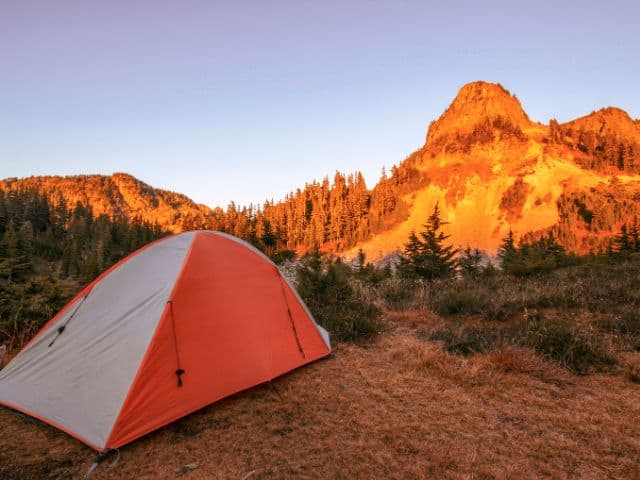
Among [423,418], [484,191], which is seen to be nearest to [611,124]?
[484,191]

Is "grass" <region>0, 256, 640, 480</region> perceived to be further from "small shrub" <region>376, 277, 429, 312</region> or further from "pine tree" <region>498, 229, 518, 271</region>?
"pine tree" <region>498, 229, 518, 271</region>

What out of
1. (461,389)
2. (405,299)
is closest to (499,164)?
(405,299)

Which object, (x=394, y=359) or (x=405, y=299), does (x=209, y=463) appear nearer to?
(x=394, y=359)

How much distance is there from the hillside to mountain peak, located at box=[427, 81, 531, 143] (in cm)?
27

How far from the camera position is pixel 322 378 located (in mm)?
4625

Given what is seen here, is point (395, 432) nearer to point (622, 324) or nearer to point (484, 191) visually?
point (622, 324)

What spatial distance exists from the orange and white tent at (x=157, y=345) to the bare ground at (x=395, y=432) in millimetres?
215

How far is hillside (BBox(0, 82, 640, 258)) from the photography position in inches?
2111

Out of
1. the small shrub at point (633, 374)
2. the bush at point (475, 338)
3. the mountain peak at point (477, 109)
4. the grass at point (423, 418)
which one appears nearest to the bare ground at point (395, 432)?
the grass at point (423, 418)

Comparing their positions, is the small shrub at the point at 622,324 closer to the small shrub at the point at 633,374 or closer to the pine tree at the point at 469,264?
the small shrub at the point at 633,374

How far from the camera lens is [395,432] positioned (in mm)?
3303

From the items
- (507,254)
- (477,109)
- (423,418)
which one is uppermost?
(477,109)

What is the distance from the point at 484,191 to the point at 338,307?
64649 millimetres

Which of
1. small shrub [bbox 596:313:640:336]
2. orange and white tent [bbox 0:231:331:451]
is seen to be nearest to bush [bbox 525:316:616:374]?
small shrub [bbox 596:313:640:336]
